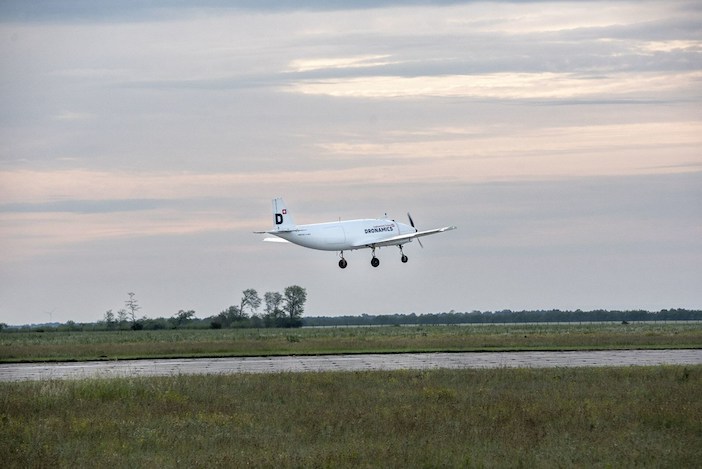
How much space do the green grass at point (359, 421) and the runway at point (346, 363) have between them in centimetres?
674

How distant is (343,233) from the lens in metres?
68.8

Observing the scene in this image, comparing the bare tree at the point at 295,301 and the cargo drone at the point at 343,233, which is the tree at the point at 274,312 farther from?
the cargo drone at the point at 343,233

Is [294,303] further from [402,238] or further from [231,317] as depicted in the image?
[402,238]

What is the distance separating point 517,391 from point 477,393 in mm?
1550

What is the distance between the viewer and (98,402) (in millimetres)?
31812

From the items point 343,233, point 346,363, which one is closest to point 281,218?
point 343,233

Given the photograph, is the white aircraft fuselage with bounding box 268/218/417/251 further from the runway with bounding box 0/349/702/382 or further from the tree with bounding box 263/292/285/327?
the tree with bounding box 263/292/285/327

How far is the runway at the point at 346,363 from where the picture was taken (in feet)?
149

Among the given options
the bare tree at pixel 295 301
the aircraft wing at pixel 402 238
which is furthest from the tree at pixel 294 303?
the aircraft wing at pixel 402 238

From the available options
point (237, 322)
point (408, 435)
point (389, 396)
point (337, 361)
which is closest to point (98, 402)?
point (389, 396)

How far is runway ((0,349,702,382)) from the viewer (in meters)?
45.4

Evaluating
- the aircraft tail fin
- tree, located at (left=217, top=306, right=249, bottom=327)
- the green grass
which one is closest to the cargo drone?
the aircraft tail fin

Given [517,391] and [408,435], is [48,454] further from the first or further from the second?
[517,391]

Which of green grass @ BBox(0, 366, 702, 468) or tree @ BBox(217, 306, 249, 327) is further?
tree @ BBox(217, 306, 249, 327)
